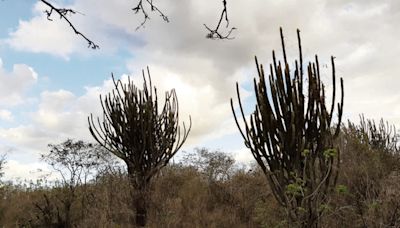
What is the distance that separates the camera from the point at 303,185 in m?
4.78

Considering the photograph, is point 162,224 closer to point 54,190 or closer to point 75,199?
point 75,199

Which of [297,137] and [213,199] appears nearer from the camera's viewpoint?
[297,137]

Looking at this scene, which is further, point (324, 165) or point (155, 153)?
point (155, 153)

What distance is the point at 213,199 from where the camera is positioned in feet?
36.3

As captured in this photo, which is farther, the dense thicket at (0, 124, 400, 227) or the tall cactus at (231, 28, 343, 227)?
the dense thicket at (0, 124, 400, 227)

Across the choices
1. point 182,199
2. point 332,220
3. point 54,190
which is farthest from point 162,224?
point 54,190

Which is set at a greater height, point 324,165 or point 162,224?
point 324,165

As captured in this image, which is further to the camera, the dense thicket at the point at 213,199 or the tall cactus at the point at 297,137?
the dense thicket at the point at 213,199

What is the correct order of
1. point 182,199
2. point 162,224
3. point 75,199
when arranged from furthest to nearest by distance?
point 182,199 < point 75,199 < point 162,224

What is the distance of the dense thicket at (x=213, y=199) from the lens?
281 inches

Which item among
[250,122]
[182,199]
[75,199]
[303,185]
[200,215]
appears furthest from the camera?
[182,199]

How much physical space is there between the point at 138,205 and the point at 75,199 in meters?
2.50

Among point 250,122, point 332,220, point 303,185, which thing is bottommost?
point 332,220

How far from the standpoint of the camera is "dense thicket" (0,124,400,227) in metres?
7.15
